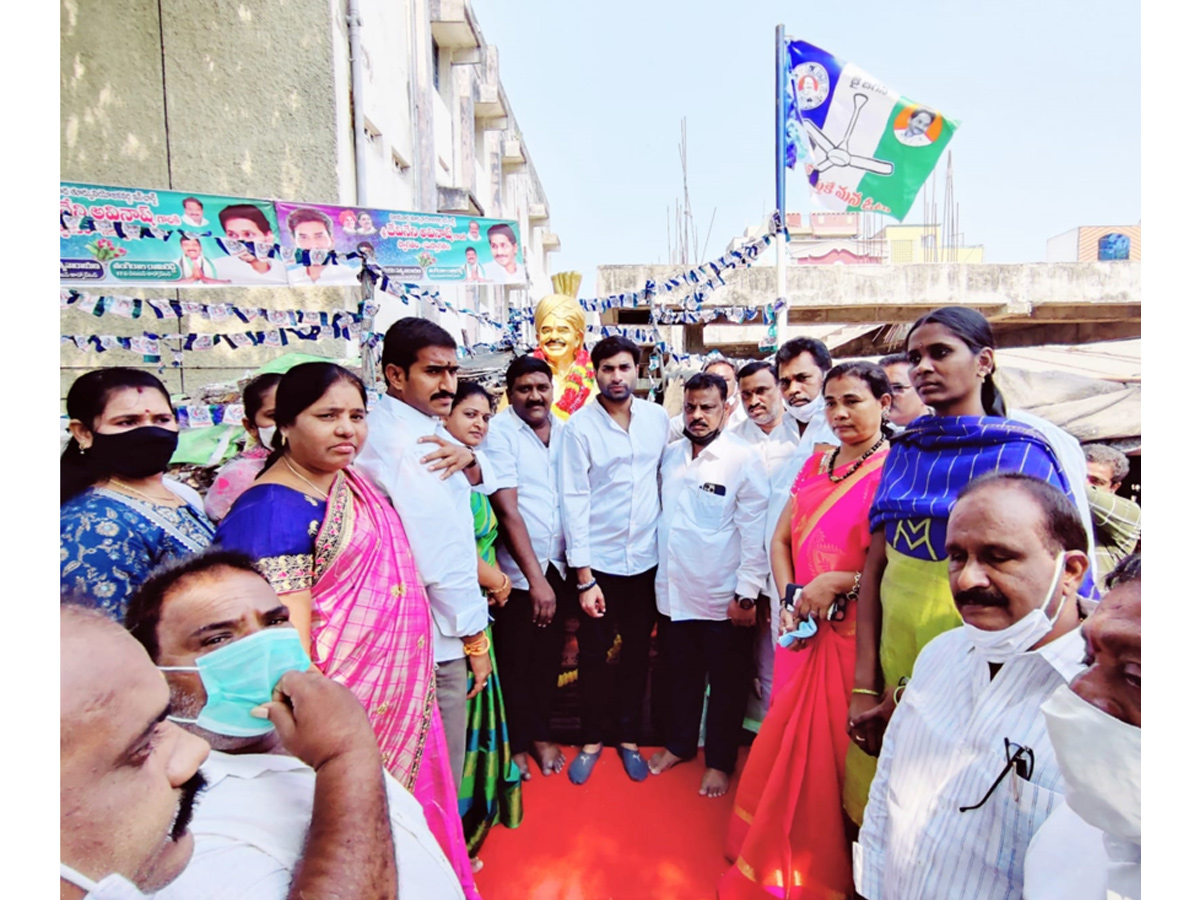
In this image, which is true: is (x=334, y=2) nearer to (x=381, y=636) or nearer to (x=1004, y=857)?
(x=381, y=636)

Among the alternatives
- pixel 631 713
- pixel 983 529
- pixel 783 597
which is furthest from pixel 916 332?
pixel 631 713

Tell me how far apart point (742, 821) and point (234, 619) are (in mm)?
2079

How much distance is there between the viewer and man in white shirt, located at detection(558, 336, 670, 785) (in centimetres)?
299

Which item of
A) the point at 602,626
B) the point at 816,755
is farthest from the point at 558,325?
the point at 816,755

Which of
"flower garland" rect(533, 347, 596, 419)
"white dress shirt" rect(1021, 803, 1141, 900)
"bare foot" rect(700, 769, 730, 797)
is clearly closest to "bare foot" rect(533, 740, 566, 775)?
"bare foot" rect(700, 769, 730, 797)

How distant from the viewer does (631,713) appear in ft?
10.2

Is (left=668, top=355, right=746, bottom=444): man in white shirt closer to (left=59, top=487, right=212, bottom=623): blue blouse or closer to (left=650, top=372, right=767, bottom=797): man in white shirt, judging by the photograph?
(left=650, top=372, right=767, bottom=797): man in white shirt

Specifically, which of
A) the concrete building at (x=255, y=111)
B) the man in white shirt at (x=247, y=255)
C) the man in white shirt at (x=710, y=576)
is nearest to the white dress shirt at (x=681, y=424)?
the man in white shirt at (x=710, y=576)

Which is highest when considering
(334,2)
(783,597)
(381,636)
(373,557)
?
(334,2)

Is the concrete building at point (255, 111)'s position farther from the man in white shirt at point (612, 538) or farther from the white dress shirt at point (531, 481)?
the man in white shirt at point (612, 538)

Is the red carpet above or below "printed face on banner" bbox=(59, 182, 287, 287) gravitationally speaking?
below

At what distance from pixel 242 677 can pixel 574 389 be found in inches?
159

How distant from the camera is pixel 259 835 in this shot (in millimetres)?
857

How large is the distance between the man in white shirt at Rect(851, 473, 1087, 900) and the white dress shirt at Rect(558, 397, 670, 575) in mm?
1769
